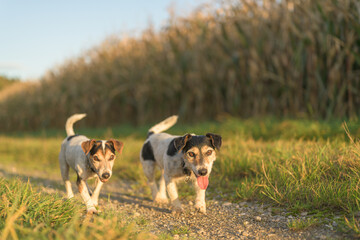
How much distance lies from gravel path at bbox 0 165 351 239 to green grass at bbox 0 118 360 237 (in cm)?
13

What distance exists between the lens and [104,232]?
2604mm

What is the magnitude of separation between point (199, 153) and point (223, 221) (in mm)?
Answer: 859

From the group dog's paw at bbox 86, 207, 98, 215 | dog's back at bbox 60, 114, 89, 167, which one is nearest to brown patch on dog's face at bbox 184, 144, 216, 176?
dog's paw at bbox 86, 207, 98, 215

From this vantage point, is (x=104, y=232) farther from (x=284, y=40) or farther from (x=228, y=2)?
(x=228, y=2)

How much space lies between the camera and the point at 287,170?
13.5 feet

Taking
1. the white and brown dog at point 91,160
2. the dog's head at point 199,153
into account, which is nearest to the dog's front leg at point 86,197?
the white and brown dog at point 91,160

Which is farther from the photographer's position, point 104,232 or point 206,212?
point 206,212

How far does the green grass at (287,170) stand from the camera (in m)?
3.70

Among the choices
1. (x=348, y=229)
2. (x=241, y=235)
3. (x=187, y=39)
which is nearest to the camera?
(x=348, y=229)

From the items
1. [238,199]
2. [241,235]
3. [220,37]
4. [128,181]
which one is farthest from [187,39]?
[241,235]

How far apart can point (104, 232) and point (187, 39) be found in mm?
9460

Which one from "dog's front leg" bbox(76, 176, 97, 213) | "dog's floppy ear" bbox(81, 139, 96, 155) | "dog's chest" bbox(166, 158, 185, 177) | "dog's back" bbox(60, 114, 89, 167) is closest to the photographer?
"dog's floppy ear" bbox(81, 139, 96, 155)

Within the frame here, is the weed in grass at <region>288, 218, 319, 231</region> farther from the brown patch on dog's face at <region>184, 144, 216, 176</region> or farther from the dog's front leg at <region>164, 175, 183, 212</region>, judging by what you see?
the dog's front leg at <region>164, 175, 183, 212</region>

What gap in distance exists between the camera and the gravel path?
3348 millimetres
